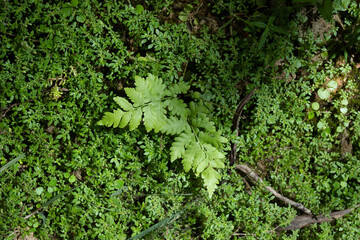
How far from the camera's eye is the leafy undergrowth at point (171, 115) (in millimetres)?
3393

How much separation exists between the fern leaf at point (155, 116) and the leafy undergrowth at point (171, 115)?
0.4 inches

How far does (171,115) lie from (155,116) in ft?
0.68

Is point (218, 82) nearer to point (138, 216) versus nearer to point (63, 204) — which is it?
point (138, 216)

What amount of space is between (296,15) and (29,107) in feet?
10.1

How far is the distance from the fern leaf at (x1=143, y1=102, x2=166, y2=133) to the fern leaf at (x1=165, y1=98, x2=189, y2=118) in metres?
0.08

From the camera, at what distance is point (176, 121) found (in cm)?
337

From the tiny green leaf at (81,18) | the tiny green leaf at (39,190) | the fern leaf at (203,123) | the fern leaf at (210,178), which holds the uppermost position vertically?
the tiny green leaf at (81,18)

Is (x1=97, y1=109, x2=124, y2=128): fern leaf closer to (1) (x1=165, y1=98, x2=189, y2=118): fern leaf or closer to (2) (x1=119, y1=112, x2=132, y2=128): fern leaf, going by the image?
(2) (x1=119, y1=112, x2=132, y2=128): fern leaf

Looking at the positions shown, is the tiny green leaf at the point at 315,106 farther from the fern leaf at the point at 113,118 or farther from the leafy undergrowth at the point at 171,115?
the fern leaf at the point at 113,118

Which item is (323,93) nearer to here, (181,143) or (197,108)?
(197,108)

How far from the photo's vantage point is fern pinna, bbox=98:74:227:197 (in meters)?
3.27

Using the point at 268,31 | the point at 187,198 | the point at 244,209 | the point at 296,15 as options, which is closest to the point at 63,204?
the point at 187,198

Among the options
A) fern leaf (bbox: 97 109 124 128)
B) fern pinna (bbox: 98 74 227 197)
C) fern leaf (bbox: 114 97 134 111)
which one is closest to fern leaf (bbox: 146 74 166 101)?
fern pinna (bbox: 98 74 227 197)

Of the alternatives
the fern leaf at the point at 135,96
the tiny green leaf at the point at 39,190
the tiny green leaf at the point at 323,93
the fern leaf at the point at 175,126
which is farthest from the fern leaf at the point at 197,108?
the tiny green leaf at the point at 39,190
